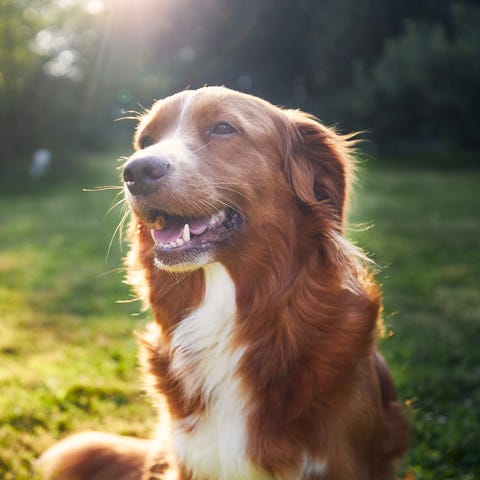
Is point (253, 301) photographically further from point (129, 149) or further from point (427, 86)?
point (129, 149)

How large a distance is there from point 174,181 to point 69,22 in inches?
1021

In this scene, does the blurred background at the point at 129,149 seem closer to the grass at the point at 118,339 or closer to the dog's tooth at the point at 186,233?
the grass at the point at 118,339

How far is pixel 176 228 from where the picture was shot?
9.14ft

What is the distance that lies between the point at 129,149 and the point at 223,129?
33.3 meters

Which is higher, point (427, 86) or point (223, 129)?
point (223, 129)

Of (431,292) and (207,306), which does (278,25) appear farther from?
(207,306)

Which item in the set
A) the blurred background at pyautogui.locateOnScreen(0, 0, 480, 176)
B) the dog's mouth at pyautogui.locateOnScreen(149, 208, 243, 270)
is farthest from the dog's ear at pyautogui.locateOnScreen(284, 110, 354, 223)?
the blurred background at pyautogui.locateOnScreen(0, 0, 480, 176)

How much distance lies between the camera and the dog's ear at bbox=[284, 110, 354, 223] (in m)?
2.81

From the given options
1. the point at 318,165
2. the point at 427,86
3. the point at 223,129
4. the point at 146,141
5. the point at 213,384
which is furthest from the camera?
the point at 427,86

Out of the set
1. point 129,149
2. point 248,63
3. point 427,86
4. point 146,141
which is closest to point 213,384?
point 146,141

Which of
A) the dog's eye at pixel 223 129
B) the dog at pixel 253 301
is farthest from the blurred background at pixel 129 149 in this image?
the dog's eye at pixel 223 129

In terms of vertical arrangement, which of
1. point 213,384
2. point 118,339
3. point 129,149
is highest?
point 213,384

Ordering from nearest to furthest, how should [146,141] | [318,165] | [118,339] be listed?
[318,165] → [146,141] → [118,339]

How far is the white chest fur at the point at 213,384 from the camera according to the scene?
2.60 metres
